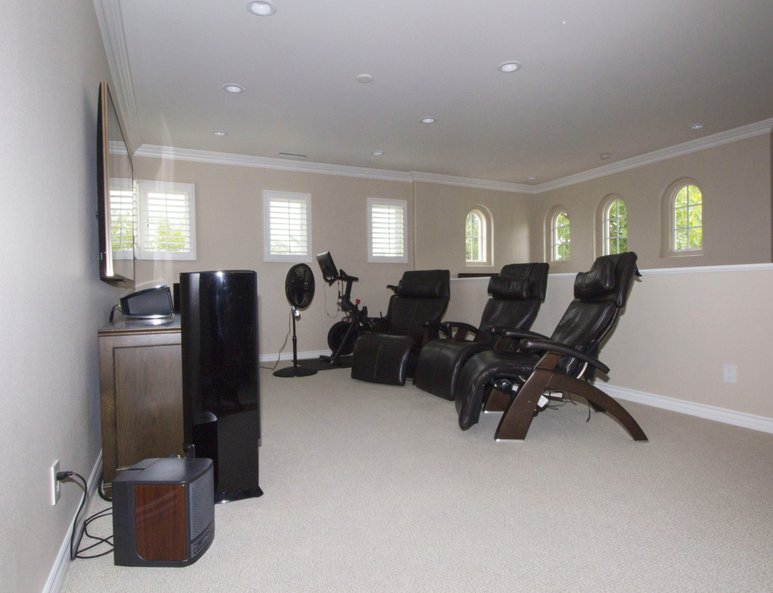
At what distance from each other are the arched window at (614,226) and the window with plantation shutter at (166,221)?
5.82m

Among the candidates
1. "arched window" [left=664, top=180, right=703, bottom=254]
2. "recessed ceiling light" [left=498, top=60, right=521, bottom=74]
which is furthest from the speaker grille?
"arched window" [left=664, top=180, right=703, bottom=254]

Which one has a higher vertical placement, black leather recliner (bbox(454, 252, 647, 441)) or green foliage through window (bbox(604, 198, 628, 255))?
green foliage through window (bbox(604, 198, 628, 255))

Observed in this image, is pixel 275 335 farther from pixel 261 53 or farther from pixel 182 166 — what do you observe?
pixel 261 53

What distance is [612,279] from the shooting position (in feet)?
9.64

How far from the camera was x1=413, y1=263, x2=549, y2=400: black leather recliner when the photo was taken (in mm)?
3559

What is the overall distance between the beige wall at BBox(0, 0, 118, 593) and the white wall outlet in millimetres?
3670

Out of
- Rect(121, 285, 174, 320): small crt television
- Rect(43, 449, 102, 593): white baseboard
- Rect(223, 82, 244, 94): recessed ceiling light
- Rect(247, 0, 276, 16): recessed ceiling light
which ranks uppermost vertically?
Rect(247, 0, 276, 16): recessed ceiling light

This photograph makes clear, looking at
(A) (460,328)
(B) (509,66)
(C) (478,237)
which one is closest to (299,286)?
(A) (460,328)

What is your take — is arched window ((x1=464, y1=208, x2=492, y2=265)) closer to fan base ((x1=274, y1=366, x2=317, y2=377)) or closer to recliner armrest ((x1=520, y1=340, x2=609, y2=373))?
fan base ((x1=274, y1=366, x2=317, y2=377))

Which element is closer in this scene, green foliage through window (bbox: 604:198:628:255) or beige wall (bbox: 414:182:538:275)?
green foliage through window (bbox: 604:198:628:255)

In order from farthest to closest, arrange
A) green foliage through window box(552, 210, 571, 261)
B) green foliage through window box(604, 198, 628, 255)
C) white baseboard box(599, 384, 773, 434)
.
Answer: green foliage through window box(552, 210, 571, 261)
green foliage through window box(604, 198, 628, 255)
white baseboard box(599, 384, 773, 434)

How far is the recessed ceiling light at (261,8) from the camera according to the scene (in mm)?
2854

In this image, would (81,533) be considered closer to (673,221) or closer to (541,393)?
(541,393)

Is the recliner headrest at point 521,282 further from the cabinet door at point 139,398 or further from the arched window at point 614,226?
the arched window at point 614,226
